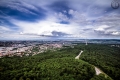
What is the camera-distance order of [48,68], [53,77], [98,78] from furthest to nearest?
1. [48,68]
2. [53,77]
3. [98,78]

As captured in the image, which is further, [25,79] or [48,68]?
[48,68]

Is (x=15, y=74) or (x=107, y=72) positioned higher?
(x=15, y=74)

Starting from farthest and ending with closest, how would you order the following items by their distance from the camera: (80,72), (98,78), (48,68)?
(48,68) → (80,72) → (98,78)

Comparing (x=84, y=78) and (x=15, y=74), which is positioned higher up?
(x=15, y=74)

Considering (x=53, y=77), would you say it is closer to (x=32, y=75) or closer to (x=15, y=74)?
(x=32, y=75)

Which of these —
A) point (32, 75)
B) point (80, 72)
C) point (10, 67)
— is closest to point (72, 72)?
point (80, 72)

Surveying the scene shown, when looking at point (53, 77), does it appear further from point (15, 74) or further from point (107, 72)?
point (107, 72)

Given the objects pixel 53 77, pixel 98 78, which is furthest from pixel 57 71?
pixel 98 78

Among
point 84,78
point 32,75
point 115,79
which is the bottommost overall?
point 115,79

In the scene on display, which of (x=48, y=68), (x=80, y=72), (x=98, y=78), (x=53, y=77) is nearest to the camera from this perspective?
(x=98, y=78)
